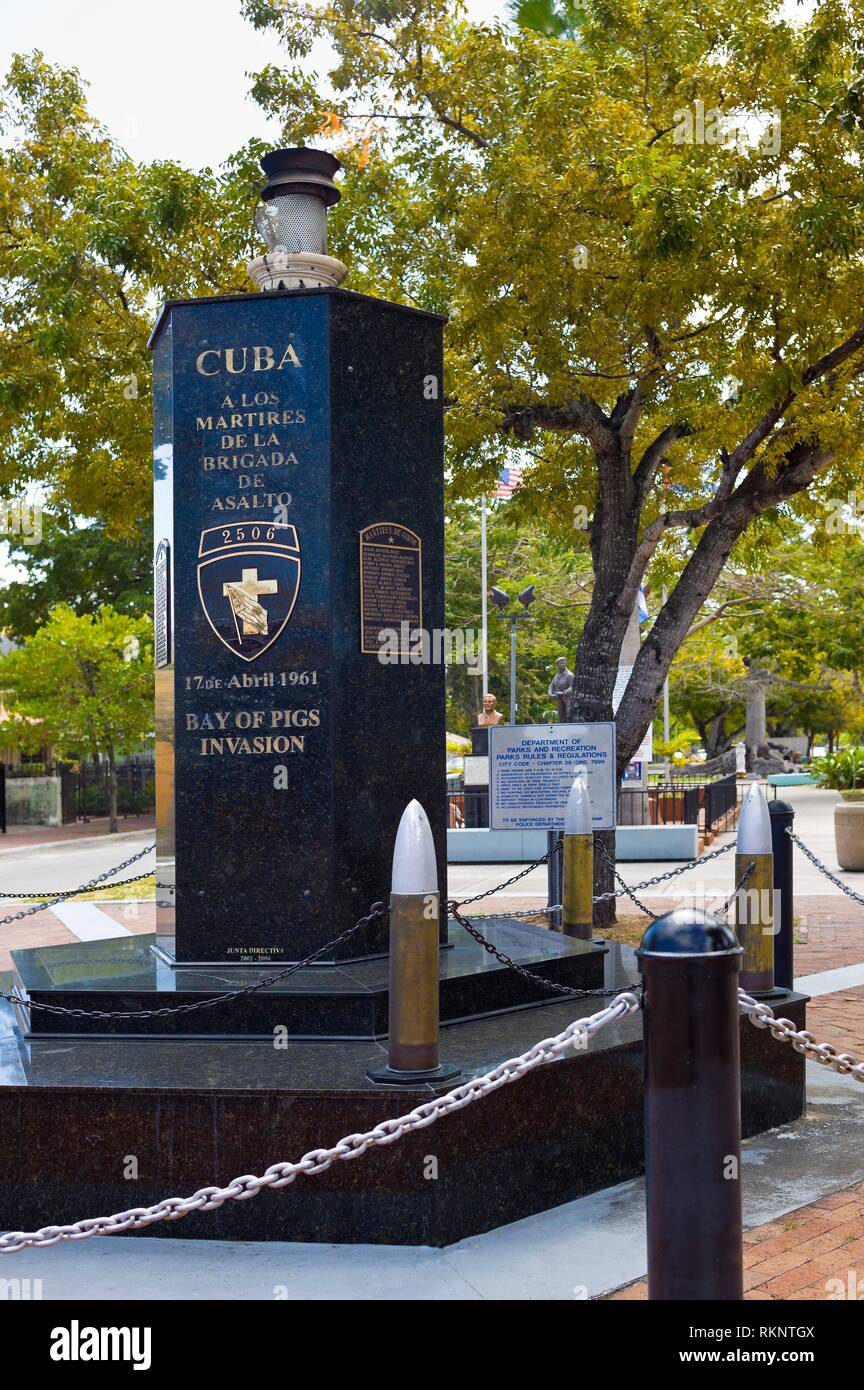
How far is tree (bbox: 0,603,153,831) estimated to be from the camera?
29.8m

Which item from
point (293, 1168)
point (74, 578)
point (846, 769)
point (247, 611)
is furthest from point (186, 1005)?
point (74, 578)

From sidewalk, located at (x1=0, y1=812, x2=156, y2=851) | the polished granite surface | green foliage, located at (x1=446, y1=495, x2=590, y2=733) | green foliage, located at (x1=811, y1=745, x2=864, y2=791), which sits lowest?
sidewalk, located at (x1=0, y1=812, x2=156, y2=851)

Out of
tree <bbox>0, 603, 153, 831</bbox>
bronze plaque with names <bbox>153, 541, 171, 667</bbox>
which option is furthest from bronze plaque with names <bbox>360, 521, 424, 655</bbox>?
tree <bbox>0, 603, 153, 831</bbox>

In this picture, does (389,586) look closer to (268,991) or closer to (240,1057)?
(268,991)

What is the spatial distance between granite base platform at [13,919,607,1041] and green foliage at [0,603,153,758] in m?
23.9

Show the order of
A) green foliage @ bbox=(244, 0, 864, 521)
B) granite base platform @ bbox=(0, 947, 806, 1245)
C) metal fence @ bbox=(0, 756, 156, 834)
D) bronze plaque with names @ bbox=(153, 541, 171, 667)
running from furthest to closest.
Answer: metal fence @ bbox=(0, 756, 156, 834) < green foliage @ bbox=(244, 0, 864, 521) < bronze plaque with names @ bbox=(153, 541, 171, 667) < granite base platform @ bbox=(0, 947, 806, 1245)

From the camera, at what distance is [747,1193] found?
5.02 meters

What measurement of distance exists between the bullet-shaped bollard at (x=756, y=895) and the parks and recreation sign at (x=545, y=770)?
16.7 ft

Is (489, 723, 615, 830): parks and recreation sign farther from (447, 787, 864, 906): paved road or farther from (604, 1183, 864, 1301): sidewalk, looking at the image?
(604, 1183, 864, 1301): sidewalk

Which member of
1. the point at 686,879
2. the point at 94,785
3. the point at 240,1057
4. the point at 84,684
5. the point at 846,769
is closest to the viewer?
the point at 240,1057

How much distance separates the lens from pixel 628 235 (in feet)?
33.2

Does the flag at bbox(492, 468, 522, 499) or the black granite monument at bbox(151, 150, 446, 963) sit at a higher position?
the flag at bbox(492, 468, 522, 499)

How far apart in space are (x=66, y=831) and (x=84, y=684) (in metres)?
4.30

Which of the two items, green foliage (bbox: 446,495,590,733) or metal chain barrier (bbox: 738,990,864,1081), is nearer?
metal chain barrier (bbox: 738,990,864,1081)
